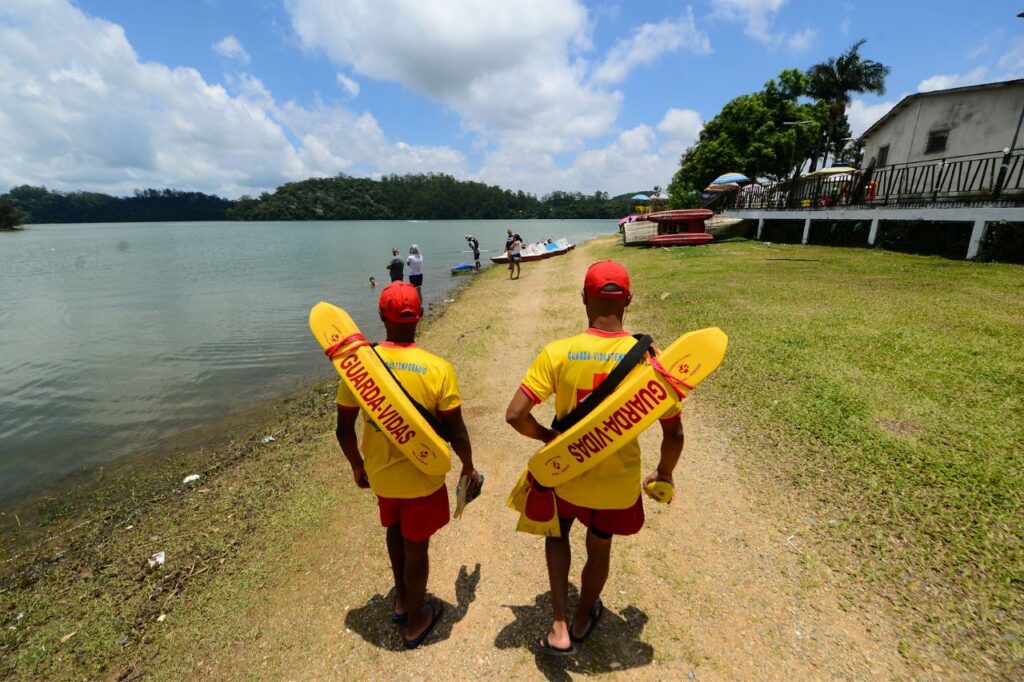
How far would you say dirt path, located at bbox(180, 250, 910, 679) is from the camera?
285cm

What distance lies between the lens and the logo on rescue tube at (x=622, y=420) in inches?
83.4

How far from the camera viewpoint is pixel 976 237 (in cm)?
1190

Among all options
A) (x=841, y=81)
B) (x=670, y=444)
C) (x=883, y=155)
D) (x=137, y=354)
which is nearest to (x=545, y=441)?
(x=670, y=444)

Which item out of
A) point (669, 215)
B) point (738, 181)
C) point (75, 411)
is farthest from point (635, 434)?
point (738, 181)

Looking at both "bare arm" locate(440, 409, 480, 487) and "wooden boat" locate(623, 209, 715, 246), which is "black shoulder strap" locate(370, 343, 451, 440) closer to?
"bare arm" locate(440, 409, 480, 487)

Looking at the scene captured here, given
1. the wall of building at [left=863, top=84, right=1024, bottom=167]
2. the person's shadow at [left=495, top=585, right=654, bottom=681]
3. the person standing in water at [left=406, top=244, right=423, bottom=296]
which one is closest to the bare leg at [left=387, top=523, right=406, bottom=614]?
the person's shadow at [left=495, top=585, right=654, bottom=681]

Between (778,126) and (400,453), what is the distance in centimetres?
4451

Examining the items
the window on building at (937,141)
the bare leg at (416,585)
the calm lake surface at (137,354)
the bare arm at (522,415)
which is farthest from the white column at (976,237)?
the calm lake surface at (137,354)

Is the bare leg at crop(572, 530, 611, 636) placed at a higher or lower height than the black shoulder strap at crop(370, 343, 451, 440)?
lower

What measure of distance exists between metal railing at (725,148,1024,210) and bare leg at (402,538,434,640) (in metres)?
16.3

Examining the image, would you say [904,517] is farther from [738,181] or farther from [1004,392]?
[738,181]

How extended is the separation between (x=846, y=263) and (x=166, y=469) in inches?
695

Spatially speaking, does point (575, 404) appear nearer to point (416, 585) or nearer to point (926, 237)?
point (416, 585)

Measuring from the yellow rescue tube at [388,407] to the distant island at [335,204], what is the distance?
160123 mm
